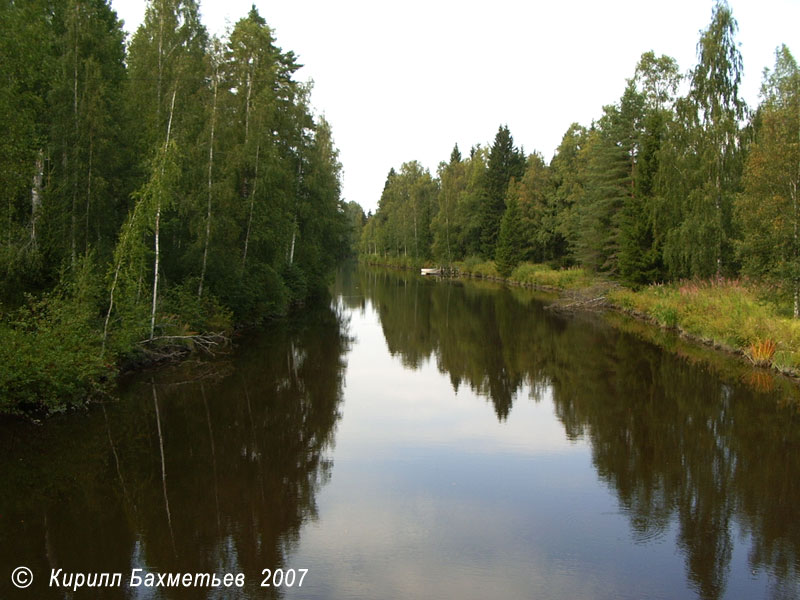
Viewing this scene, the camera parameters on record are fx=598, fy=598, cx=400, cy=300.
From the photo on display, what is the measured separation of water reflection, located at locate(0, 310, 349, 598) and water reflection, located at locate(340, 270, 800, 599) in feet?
14.4

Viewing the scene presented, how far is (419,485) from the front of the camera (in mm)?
8766

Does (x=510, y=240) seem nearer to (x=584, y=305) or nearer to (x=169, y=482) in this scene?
(x=584, y=305)

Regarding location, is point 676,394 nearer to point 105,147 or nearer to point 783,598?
point 783,598

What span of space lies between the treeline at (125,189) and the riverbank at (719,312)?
1594cm

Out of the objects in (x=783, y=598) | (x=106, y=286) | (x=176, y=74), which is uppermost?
(x=176, y=74)

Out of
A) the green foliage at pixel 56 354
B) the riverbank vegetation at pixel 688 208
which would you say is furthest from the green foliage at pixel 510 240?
the green foliage at pixel 56 354

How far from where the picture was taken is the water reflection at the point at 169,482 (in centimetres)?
645

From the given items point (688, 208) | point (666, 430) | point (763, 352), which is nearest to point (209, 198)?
point (666, 430)

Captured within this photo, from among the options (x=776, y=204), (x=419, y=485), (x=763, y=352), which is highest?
(x=776, y=204)

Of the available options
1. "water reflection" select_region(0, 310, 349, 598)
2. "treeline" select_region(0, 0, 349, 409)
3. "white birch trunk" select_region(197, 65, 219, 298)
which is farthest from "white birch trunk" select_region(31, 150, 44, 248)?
"water reflection" select_region(0, 310, 349, 598)

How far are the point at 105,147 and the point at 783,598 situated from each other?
17.2 m

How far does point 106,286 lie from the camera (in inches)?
575

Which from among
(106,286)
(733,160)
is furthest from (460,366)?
(733,160)

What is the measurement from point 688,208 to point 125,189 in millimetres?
23203
